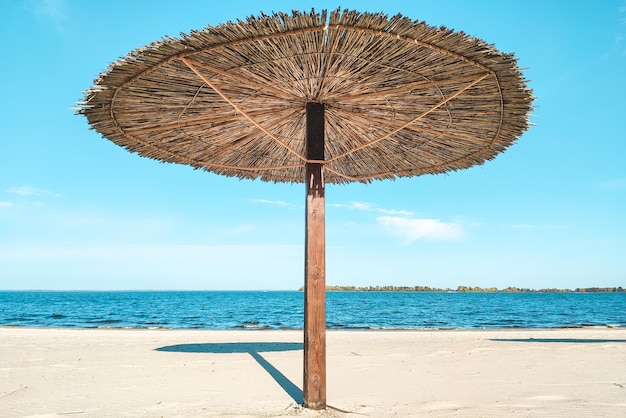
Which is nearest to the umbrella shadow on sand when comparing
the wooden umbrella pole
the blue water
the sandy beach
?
the sandy beach

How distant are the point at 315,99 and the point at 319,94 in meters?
0.10

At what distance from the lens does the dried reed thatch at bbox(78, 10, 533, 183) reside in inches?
126

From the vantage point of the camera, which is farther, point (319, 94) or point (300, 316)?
point (300, 316)

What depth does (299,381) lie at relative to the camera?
18.3ft

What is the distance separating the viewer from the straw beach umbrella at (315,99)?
321 cm

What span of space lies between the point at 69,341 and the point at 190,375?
5.83 m

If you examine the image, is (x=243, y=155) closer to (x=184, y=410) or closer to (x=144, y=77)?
(x=144, y=77)

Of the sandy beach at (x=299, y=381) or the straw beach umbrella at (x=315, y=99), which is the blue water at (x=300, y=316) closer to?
the sandy beach at (x=299, y=381)

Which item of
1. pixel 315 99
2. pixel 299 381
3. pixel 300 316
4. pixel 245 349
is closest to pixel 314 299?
pixel 315 99

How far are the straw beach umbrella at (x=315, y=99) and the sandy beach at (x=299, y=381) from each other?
1078 millimetres

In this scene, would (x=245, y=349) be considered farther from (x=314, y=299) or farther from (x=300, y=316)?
(x=300, y=316)

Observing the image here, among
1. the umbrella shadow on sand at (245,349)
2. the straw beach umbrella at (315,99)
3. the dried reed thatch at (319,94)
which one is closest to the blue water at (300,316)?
the umbrella shadow on sand at (245,349)

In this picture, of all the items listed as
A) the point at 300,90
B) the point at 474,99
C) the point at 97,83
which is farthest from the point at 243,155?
the point at 474,99

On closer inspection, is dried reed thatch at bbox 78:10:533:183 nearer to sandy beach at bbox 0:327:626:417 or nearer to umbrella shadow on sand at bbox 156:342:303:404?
sandy beach at bbox 0:327:626:417
